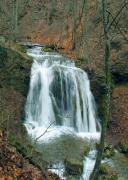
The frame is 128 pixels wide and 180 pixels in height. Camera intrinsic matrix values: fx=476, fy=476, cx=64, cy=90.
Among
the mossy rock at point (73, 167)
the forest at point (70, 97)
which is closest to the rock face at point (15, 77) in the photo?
the forest at point (70, 97)

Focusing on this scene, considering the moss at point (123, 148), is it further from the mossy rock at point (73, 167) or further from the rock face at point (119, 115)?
the mossy rock at point (73, 167)

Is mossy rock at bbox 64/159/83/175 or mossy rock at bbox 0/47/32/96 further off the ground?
mossy rock at bbox 0/47/32/96

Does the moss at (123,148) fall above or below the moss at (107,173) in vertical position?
below

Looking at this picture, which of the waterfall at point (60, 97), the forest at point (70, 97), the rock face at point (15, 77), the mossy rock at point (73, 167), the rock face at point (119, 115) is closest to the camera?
the mossy rock at point (73, 167)

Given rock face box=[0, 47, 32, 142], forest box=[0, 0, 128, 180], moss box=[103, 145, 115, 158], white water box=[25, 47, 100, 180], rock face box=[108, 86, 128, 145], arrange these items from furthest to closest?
rock face box=[108, 86, 128, 145] < white water box=[25, 47, 100, 180] < rock face box=[0, 47, 32, 142] < moss box=[103, 145, 115, 158] < forest box=[0, 0, 128, 180]

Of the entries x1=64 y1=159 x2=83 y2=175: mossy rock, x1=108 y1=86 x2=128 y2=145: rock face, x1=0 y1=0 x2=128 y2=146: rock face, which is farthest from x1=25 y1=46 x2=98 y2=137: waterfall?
x1=64 y1=159 x2=83 y2=175: mossy rock

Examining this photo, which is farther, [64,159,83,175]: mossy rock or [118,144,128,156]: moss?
[118,144,128,156]: moss

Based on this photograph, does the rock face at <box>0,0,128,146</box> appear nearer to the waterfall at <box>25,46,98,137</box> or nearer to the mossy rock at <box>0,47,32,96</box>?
the mossy rock at <box>0,47,32,96</box>
